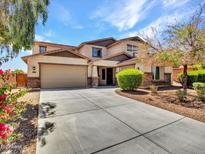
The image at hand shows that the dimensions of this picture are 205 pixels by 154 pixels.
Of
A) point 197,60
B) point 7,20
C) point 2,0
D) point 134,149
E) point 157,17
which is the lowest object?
point 134,149

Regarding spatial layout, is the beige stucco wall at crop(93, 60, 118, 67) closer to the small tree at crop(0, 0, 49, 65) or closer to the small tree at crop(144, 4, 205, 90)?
the small tree at crop(144, 4, 205, 90)

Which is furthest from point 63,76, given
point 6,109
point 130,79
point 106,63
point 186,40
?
point 186,40

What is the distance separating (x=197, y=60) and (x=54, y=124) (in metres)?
8.21

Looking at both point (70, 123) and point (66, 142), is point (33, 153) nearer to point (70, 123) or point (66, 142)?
point (66, 142)

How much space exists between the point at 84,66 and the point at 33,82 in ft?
19.3

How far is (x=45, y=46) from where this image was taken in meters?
18.5

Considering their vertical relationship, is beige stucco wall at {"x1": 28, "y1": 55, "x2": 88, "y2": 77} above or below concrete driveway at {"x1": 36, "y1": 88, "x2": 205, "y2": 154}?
above

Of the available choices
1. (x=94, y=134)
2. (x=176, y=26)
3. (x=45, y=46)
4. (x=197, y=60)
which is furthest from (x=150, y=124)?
(x=45, y=46)

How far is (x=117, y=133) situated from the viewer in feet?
11.7

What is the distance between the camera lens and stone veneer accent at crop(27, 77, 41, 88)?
1221cm

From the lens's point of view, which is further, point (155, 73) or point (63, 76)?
point (155, 73)

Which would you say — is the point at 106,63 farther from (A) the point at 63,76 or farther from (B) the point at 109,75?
(A) the point at 63,76

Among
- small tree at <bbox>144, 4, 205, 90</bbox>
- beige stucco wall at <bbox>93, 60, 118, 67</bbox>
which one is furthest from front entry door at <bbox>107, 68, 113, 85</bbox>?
small tree at <bbox>144, 4, 205, 90</bbox>

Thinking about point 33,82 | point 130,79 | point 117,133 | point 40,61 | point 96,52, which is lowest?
point 117,133
